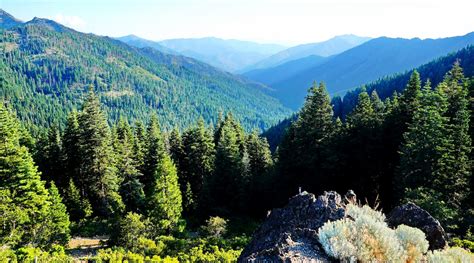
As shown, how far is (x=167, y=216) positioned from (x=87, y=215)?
11.1 meters

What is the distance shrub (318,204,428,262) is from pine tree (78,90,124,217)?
117ft

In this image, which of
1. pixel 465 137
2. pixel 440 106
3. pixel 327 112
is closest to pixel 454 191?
pixel 465 137

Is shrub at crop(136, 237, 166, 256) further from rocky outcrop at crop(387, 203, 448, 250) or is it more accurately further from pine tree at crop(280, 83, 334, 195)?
rocky outcrop at crop(387, 203, 448, 250)

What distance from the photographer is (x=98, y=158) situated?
3897cm

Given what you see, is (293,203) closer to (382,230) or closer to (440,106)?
(382,230)

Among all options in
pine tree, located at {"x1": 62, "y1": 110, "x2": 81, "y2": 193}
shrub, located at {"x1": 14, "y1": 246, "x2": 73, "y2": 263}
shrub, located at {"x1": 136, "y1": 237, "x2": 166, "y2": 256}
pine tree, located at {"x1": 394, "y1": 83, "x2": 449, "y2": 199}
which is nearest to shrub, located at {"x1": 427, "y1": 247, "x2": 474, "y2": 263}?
shrub, located at {"x1": 14, "y1": 246, "x2": 73, "y2": 263}

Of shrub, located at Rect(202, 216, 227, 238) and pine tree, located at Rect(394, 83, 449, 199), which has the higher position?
pine tree, located at Rect(394, 83, 449, 199)

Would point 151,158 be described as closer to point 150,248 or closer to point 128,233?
point 128,233

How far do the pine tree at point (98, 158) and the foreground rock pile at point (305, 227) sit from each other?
33.4 m

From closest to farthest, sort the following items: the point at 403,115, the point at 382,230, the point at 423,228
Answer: the point at 382,230
the point at 423,228
the point at 403,115

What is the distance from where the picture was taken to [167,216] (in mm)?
32625

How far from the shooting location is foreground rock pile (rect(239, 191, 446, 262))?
6148mm

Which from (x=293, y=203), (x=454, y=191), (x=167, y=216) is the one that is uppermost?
(x=293, y=203)

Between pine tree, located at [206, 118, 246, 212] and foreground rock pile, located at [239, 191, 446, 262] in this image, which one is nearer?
foreground rock pile, located at [239, 191, 446, 262]
